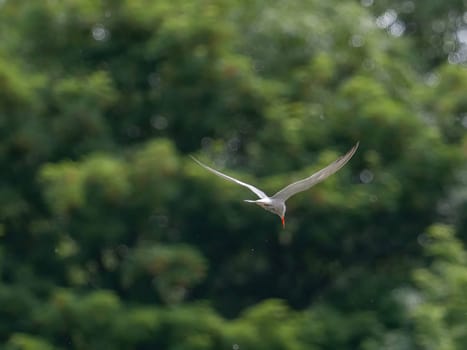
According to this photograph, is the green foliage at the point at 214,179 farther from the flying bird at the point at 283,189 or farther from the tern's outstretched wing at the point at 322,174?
the tern's outstretched wing at the point at 322,174

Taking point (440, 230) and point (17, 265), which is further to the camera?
point (17, 265)

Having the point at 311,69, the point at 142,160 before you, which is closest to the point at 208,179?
the point at 142,160

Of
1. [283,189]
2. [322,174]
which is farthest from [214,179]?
[322,174]

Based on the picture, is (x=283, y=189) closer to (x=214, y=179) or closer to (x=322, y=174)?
(x=322, y=174)

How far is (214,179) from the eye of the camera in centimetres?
1421

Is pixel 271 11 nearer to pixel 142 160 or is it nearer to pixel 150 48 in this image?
pixel 150 48

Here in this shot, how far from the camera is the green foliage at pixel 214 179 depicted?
13.9m

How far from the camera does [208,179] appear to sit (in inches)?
560

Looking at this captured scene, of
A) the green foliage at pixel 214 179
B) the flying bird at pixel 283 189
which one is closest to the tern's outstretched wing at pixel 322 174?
the flying bird at pixel 283 189

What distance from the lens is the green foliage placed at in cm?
1388

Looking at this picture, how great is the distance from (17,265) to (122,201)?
1.55 m

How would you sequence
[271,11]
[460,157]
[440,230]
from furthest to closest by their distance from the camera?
[271,11] < [460,157] < [440,230]

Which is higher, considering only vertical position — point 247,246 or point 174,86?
point 174,86

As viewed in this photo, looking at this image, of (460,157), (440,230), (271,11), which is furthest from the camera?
(271,11)
